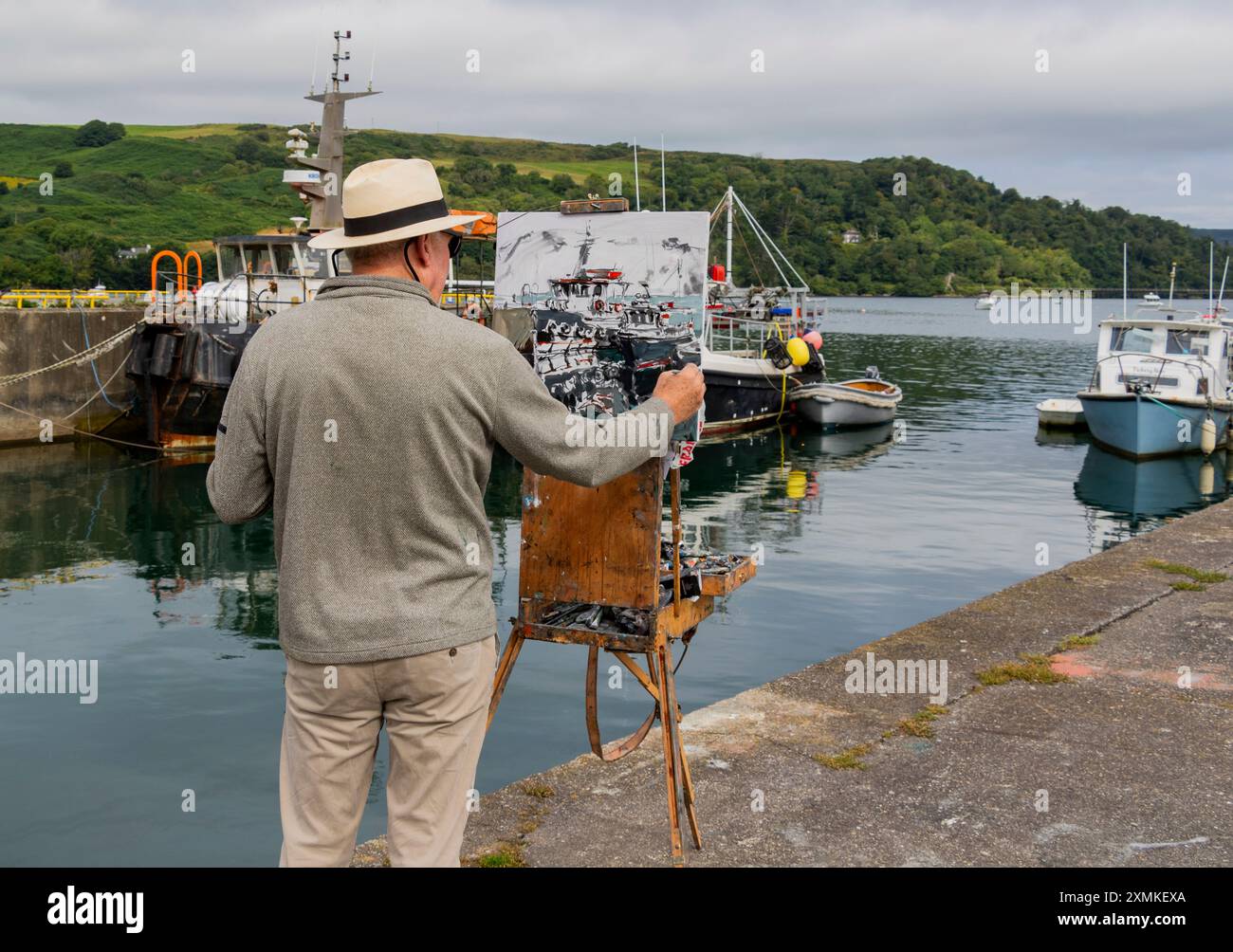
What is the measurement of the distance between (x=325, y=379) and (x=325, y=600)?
517 millimetres

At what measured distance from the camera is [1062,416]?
106 ft

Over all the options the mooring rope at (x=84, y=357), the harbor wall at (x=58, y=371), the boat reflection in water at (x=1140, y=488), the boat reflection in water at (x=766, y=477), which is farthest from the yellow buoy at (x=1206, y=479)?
the harbor wall at (x=58, y=371)

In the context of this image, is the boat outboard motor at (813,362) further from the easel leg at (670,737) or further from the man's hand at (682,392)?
the man's hand at (682,392)

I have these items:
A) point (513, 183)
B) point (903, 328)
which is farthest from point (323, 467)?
point (903, 328)

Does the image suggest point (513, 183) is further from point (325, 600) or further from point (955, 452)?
point (325, 600)

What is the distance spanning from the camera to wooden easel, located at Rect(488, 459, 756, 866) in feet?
14.8

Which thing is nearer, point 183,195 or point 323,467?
point 323,467

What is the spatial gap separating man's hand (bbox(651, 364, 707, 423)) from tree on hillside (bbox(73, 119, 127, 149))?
124m

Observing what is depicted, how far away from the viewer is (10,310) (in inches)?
998

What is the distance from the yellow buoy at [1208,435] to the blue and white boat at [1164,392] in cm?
2

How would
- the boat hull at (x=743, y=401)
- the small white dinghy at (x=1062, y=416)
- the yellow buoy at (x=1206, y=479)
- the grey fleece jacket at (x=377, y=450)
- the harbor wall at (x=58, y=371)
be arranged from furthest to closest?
the small white dinghy at (x=1062, y=416), the boat hull at (x=743, y=401), the harbor wall at (x=58, y=371), the yellow buoy at (x=1206, y=479), the grey fleece jacket at (x=377, y=450)

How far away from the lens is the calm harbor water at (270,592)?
8312 millimetres

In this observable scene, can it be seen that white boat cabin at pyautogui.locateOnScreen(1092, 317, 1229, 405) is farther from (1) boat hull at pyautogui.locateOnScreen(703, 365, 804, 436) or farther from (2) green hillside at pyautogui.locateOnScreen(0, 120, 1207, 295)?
(2) green hillside at pyautogui.locateOnScreen(0, 120, 1207, 295)

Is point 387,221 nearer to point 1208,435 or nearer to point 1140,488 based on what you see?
point 1140,488
